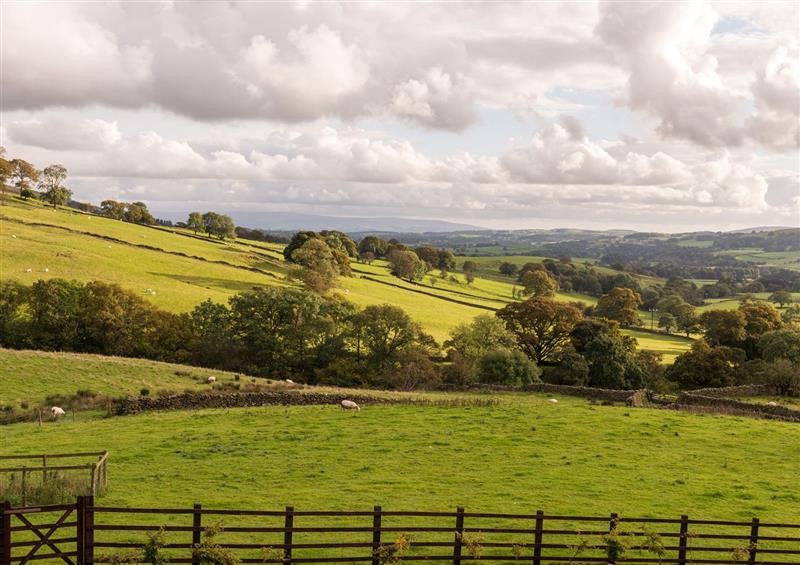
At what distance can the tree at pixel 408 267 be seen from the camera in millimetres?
128125

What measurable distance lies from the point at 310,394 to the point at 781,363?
39.4 meters

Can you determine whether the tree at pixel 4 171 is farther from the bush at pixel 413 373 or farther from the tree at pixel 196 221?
the bush at pixel 413 373

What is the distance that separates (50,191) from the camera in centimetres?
12762

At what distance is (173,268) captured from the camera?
87188mm

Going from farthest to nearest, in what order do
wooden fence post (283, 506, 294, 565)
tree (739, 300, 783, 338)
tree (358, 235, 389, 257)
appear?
tree (358, 235, 389, 257) < tree (739, 300, 783, 338) < wooden fence post (283, 506, 294, 565)

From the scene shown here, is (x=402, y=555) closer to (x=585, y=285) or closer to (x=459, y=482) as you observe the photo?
(x=459, y=482)

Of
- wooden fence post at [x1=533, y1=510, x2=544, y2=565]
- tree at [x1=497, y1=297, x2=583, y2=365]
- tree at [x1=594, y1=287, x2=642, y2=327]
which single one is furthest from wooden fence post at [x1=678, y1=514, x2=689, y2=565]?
tree at [x1=594, y1=287, x2=642, y2=327]

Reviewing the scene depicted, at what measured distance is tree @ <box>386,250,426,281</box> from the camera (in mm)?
128125

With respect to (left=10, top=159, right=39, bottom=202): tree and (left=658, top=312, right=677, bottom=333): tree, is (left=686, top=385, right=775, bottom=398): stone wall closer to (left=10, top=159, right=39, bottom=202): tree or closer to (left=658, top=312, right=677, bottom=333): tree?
(left=658, top=312, right=677, bottom=333): tree

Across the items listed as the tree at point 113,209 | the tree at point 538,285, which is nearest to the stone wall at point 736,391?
the tree at point 538,285

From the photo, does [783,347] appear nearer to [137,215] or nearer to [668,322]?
[668,322]

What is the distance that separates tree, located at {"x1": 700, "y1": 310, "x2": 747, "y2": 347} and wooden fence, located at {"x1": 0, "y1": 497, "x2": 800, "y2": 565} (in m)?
60.2

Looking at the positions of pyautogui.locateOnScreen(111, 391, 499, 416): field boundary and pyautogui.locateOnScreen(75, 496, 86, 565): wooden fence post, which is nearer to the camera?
pyautogui.locateOnScreen(75, 496, 86, 565): wooden fence post

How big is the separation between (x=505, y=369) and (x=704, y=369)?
23.9 meters
